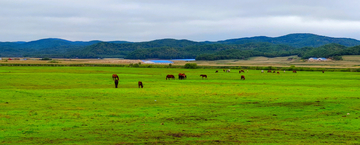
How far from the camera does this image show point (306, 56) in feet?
653

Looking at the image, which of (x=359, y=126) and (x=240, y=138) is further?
(x=359, y=126)

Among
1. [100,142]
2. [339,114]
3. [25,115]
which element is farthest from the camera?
[339,114]

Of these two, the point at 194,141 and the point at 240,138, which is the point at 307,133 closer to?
the point at 240,138

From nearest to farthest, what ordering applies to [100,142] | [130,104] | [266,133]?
[100,142] → [266,133] → [130,104]

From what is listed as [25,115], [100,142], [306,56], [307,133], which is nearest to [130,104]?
[25,115]

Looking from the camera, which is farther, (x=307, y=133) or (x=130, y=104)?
(x=130, y=104)

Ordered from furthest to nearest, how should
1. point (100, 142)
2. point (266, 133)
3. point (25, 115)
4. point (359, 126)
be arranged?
1. point (25, 115)
2. point (359, 126)
3. point (266, 133)
4. point (100, 142)

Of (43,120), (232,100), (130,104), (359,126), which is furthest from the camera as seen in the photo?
(232,100)

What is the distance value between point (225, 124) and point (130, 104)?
8.33m

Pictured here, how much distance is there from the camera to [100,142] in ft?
38.9

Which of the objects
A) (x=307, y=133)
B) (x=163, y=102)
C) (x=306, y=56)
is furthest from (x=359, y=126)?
(x=306, y=56)

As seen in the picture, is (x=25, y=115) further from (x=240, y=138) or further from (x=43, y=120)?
(x=240, y=138)

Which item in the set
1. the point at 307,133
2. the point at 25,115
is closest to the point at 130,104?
the point at 25,115

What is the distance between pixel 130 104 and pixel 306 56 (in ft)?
630
